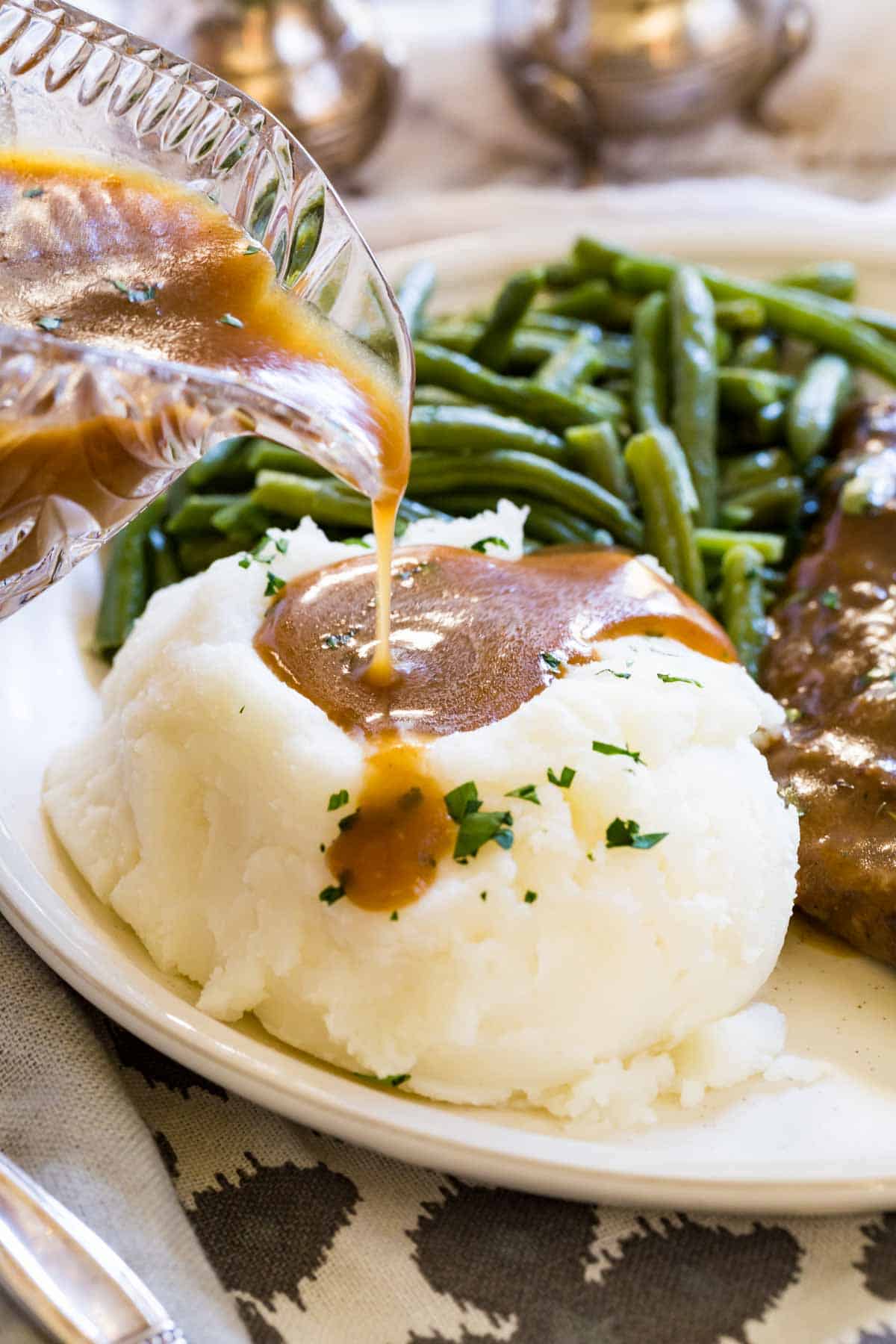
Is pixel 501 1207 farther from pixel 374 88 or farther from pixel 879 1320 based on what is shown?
pixel 374 88

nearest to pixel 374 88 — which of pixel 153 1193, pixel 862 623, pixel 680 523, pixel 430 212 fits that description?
pixel 430 212

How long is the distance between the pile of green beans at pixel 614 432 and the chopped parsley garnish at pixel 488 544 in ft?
2.06

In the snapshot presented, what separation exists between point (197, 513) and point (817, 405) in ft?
7.67

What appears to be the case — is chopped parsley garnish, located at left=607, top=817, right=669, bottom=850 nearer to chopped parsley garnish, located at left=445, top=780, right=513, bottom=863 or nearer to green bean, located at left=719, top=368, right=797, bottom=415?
chopped parsley garnish, located at left=445, top=780, right=513, bottom=863

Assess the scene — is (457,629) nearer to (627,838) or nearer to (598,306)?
(627,838)

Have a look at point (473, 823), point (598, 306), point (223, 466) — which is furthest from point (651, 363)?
point (473, 823)

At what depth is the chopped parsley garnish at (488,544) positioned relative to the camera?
14.3 feet

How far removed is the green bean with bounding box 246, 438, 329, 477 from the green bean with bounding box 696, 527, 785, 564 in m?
1.32

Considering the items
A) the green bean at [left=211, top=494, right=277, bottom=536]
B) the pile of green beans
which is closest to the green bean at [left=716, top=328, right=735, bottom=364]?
the pile of green beans

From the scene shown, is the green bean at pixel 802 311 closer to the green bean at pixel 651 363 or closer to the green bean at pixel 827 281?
the green bean at pixel 827 281

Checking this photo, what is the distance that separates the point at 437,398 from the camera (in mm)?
5277

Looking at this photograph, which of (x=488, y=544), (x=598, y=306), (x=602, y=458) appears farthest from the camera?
(x=598, y=306)

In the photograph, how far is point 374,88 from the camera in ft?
26.3

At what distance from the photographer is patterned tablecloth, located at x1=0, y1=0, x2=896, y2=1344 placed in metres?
3.08
